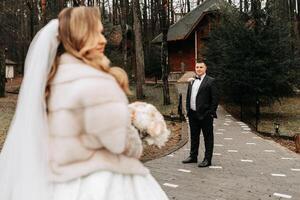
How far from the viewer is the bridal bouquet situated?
3.44m

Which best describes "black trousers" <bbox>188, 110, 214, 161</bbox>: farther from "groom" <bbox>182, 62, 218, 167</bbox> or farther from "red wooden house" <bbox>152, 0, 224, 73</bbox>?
"red wooden house" <bbox>152, 0, 224, 73</bbox>

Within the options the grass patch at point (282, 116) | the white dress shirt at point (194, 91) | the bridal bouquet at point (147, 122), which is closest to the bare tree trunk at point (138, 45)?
the grass patch at point (282, 116)

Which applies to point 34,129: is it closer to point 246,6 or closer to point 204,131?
point 204,131

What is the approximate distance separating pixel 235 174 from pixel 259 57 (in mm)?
12140

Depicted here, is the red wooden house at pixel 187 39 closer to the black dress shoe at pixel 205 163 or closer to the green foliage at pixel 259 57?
the green foliage at pixel 259 57

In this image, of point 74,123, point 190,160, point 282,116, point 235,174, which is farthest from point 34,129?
point 282,116

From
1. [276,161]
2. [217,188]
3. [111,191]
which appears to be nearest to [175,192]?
[217,188]

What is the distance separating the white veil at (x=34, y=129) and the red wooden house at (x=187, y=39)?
121 feet

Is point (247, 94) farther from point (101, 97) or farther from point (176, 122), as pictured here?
point (101, 97)

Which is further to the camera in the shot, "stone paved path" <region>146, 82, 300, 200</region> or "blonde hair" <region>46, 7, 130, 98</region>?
"stone paved path" <region>146, 82, 300, 200</region>

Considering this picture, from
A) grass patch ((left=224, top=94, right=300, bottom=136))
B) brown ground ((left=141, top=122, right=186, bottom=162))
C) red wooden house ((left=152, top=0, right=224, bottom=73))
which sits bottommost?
grass patch ((left=224, top=94, right=300, bottom=136))

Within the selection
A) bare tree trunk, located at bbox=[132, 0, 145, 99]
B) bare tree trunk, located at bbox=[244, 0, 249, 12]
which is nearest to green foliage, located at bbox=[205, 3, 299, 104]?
bare tree trunk, located at bbox=[244, 0, 249, 12]

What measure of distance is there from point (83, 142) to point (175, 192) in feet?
16.4

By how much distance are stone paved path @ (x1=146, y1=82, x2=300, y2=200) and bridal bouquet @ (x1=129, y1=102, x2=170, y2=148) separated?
4.05m
